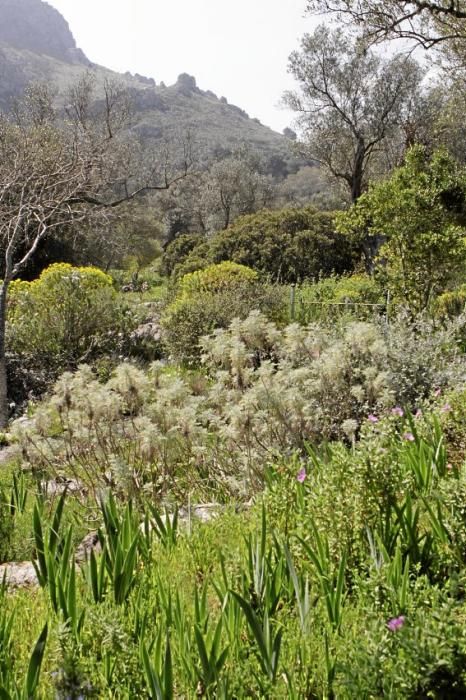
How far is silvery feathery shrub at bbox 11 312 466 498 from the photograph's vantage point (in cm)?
376

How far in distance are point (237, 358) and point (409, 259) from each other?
604 centimetres

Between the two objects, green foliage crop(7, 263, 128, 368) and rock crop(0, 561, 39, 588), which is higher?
green foliage crop(7, 263, 128, 368)

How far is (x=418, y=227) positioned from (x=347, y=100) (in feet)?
52.1

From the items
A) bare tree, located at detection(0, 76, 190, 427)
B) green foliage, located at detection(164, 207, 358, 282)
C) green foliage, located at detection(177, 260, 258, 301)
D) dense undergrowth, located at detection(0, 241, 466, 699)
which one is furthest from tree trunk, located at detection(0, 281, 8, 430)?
green foliage, located at detection(164, 207, 358, 282)

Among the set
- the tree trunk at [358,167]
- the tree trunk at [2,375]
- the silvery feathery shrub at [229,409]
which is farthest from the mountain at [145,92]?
the silvery feathery shrub at [229,409]

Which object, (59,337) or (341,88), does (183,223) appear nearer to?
(341,88)

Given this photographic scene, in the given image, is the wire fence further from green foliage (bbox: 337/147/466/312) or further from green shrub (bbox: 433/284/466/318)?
green foliage (bbox: 337/147/466/312)

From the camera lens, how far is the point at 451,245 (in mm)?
8938

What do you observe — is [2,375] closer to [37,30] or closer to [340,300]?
[340,300]

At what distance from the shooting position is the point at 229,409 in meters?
3.94

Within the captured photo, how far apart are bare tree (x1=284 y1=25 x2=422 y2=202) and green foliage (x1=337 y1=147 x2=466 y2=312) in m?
12.8

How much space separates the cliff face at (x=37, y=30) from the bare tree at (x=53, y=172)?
156 meters

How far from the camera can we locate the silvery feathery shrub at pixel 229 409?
3761 millimetres

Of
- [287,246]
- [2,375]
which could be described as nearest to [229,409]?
[2,375]
